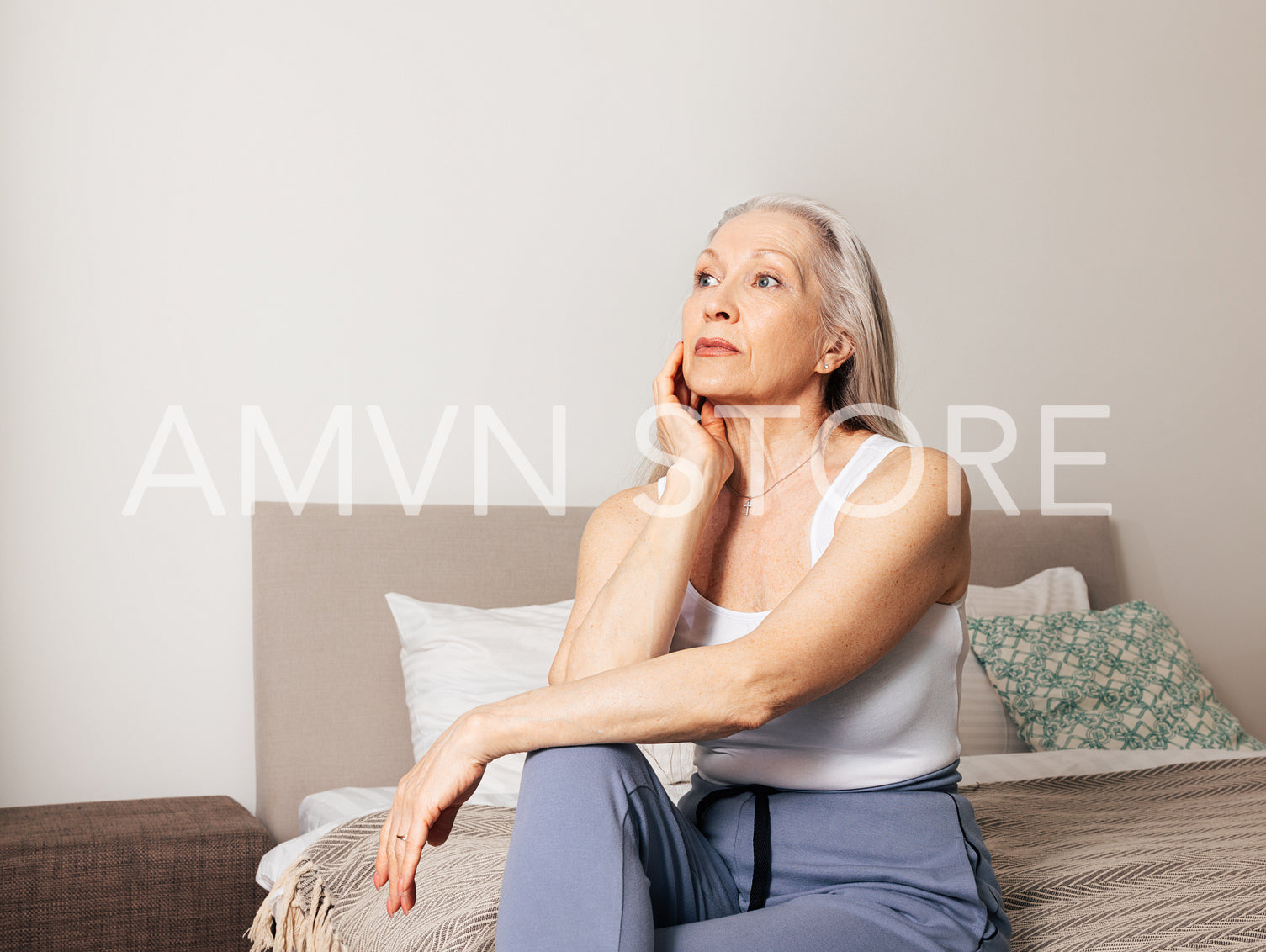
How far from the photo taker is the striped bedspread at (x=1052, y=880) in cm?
128

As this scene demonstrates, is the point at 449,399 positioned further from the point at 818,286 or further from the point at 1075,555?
the point at 1075,555

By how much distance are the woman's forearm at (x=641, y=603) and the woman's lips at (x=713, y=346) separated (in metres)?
0.23

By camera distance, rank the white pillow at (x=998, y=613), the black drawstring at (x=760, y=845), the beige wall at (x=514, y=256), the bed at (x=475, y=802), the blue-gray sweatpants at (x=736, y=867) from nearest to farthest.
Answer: the blue-gray sweatpants at (x=736, y=867) < the black drawstring at (x=760, y=845) < the bed at (x=475, y=802) < the beige wall at (x=514, y=256) < the white pillow at (x=998, y=613)

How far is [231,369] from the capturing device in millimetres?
2320

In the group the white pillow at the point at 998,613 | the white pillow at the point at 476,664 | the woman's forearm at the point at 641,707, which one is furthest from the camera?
the white pillow at the point at 998,613

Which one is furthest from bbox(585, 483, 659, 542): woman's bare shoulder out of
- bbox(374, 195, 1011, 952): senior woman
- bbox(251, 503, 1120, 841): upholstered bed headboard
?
bbox(251, 503, 1120, 841): upholstered bed headboard

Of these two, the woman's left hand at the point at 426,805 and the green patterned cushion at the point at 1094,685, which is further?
the green patterned cushion at the point at 1094,685

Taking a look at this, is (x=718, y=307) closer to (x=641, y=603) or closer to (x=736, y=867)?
(x=641, y=603)

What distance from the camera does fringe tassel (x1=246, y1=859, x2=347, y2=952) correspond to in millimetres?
1507

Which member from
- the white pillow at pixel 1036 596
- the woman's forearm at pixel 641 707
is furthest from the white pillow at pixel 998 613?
the woman's forearm at pixel 641 707

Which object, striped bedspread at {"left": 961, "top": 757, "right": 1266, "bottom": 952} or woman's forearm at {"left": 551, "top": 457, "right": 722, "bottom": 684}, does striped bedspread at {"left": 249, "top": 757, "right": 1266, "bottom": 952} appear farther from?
woman's forearm at {"left": 551, "top": 457, "right": 722, "bottom": 684}

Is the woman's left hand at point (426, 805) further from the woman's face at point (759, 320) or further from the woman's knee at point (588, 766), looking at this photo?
the woman's face at point (759, 320)

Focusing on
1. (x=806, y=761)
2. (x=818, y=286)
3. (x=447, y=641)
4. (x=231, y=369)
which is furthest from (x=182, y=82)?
(x=806, y=761)

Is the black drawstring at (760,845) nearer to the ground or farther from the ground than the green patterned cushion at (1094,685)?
farther from the ground
